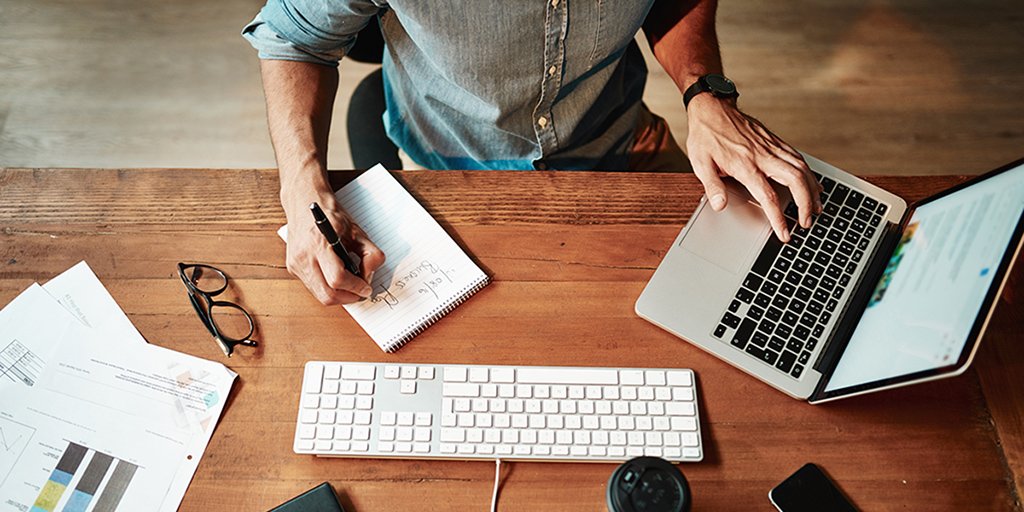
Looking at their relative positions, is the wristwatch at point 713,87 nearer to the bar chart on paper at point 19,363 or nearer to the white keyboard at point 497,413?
the white keyboard at point 497,413

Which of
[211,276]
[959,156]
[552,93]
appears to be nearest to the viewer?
[211,276]

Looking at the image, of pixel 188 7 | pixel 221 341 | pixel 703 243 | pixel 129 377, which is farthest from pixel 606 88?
pixel 188 7

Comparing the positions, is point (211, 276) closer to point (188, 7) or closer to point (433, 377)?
point (433, 377)

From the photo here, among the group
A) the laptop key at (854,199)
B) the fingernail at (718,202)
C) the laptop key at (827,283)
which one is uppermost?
the fingernail at (718,202)

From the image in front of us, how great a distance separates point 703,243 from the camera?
37.7 inches

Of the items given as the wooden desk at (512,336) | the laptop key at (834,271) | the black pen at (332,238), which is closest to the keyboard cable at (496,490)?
the wooden desk at (512,336)

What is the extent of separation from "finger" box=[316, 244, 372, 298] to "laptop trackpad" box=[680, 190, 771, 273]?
44cm

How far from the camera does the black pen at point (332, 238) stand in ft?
2.77

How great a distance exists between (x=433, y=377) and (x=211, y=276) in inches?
13.7

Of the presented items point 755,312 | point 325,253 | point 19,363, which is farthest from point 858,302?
point 19,363

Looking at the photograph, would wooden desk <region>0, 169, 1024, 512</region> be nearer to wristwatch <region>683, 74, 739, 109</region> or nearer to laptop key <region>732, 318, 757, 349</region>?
laptop key <region>732, 318, 757, 349</region>

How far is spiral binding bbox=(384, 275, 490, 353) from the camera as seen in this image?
0.89 metres

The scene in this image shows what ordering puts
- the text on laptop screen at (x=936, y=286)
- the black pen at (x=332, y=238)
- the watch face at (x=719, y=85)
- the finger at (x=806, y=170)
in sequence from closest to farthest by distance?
the text on laptop screen at (x=936, y=286) < the black pen at (x=332, y=238) < the finger at (x=806, y=170) < the watch face at (x=719, y=85)

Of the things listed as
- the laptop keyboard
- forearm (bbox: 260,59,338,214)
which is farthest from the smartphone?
forearm (bbox: 260,59,338,214)
